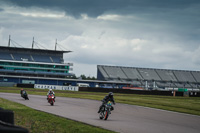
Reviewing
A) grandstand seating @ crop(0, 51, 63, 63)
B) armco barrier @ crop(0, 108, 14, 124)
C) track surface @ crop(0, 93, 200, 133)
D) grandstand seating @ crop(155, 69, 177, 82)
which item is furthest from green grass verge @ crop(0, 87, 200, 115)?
grandstand seating @ crop(155, 69, 177, 82)

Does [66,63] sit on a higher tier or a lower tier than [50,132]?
higher

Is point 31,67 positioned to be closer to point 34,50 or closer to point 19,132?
point 34,50

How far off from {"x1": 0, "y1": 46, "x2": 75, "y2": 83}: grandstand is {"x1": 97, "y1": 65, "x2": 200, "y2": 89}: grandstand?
13635 millimetres

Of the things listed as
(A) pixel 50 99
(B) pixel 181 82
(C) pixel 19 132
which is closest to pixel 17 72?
(B) pixel 181 82

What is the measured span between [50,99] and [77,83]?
81.2 m

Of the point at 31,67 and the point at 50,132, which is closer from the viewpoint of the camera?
the point at 50,132

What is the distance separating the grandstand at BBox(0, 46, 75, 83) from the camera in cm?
10825

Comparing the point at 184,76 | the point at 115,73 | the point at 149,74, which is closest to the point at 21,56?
the point at 115,73

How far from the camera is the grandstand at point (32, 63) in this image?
108m

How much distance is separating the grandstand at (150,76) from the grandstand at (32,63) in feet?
44.7

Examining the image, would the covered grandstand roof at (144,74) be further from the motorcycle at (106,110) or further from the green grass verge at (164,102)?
the motorcycle at (106,110)

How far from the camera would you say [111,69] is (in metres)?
120

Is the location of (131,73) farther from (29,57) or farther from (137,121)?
(137,121)

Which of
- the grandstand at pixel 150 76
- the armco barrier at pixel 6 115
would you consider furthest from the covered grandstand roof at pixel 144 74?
the armco barrier at pixel 6 115
